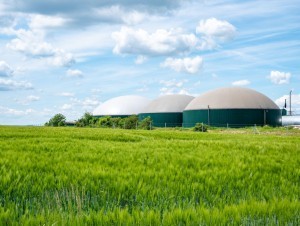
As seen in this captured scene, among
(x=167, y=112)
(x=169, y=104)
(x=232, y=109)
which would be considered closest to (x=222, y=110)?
(x=232, y=109)

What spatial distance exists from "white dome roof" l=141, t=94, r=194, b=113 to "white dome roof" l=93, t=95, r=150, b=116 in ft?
43.6

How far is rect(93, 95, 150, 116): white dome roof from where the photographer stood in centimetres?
8938

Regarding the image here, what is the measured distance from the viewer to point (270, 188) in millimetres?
6793

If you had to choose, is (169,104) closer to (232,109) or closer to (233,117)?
(232,109)

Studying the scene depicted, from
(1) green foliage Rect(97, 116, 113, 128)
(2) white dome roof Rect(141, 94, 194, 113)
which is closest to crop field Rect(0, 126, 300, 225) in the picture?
(1) green foliage Rect(97, 116, 113, 128)

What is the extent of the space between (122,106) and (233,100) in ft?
115

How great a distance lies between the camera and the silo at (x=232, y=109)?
6050 cm

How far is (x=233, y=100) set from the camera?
61750mm

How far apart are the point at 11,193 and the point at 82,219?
7.74ft

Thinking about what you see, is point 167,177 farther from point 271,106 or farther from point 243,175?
point 271,106

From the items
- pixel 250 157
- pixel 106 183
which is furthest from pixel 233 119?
pixel 106 183

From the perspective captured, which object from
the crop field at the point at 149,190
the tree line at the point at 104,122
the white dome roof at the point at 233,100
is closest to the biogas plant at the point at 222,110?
the white dome roof at the point at 233,100

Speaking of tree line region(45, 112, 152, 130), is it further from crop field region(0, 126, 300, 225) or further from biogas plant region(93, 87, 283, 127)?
crop field region(0, 126, 300, 225)

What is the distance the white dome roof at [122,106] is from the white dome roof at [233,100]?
87.1ft
